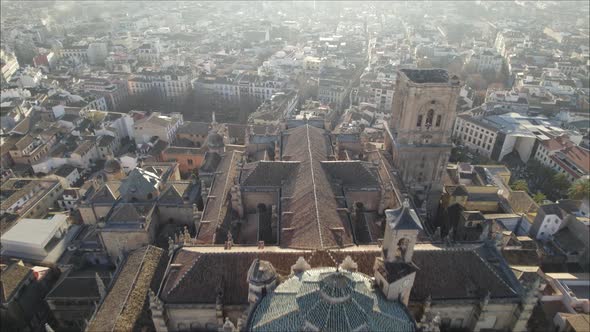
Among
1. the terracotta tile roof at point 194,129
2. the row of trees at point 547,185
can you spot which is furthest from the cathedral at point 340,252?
the terracotta tile roof at point 194,129

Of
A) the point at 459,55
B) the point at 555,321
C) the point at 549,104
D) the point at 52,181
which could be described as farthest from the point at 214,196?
the point at 459,55

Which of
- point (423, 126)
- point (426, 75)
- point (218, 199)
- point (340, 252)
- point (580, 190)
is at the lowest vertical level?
point (580, 190)

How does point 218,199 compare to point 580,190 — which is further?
point 580,190

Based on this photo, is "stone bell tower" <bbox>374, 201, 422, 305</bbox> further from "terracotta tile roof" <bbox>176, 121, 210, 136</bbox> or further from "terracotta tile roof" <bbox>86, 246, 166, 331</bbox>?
"terracotta tile roof" <bbox>176, 121, 210, 136</bbox>

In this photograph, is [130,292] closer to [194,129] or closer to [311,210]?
[311,210]

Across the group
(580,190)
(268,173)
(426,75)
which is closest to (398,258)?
(268,173)

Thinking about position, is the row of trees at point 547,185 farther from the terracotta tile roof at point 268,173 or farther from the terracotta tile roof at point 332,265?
the terracotta tile roof at point 268,173

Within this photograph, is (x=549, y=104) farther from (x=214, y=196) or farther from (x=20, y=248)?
(x=20, y=248)
